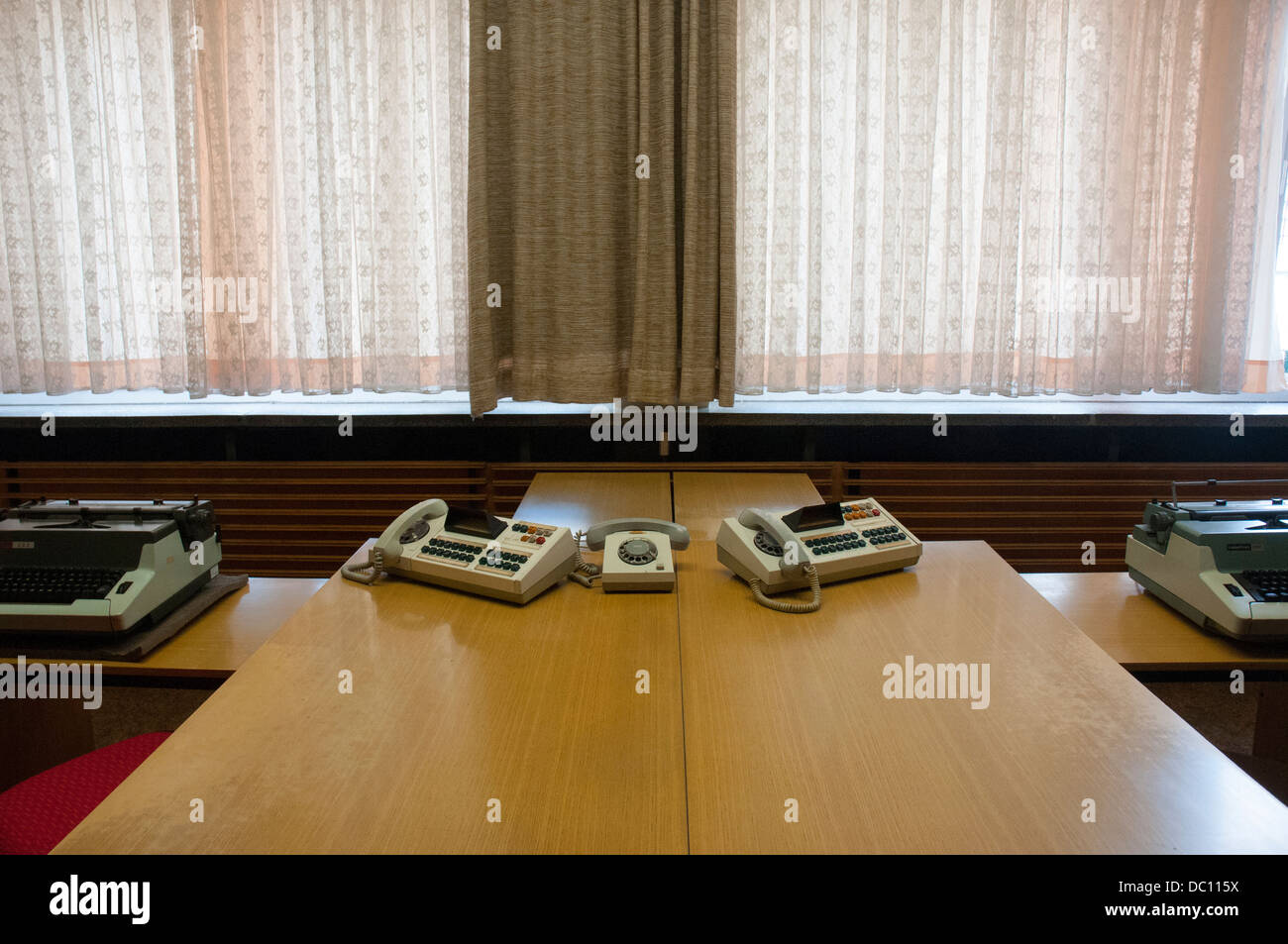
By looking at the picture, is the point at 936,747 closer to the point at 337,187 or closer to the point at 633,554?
the point at 633,554

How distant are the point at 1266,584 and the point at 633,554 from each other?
1350 mm

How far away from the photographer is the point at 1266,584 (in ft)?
6.29

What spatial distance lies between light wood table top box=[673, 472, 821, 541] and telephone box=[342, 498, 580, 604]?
513mm

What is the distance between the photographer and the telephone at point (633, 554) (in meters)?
1.95

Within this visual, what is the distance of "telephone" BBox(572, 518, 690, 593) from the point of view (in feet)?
6.40

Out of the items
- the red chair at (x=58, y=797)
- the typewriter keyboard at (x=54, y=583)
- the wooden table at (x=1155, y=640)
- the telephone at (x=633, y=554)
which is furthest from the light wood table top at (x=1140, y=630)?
the typewriter keyboard at (x=54, y=583)

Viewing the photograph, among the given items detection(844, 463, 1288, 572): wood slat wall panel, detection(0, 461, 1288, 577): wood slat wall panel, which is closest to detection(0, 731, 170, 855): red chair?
detection(0, 461, 1288, 577): wood slat wall panel

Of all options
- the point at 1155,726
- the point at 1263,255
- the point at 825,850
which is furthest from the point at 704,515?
the point at 1263,255

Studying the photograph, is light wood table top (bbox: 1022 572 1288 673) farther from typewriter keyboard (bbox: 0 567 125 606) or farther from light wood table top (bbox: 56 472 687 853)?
typewriter keyboard (bbox: 0 567 125 606)

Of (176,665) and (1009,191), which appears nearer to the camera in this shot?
(176,665)

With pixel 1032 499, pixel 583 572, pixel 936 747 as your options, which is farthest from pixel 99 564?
pixel 1032 499

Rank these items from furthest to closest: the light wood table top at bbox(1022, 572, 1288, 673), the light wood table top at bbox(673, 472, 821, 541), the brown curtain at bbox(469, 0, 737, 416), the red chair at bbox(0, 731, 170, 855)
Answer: the brown curtain at bbox(469, 0, 737, 416)
the light wood table top at bbox(673, 472, 821, 541)
the light wood table top at bbox(1022, 572, 1288, 673)
the red chair at bbox(0, 731, 170, 855)

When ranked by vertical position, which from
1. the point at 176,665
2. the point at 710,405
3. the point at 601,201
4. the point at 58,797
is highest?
the point at 601,201
